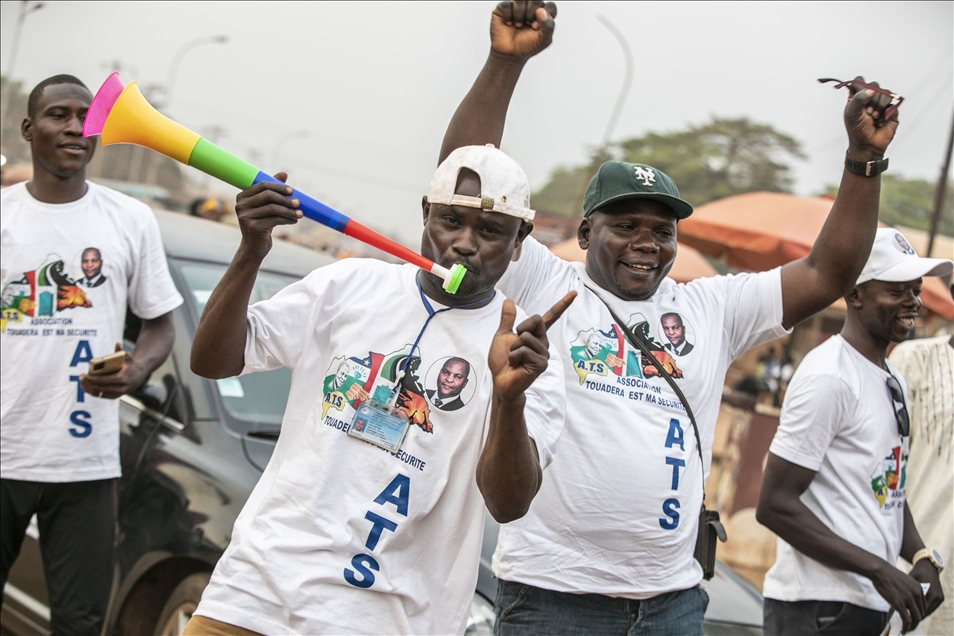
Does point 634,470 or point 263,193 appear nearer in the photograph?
point 263,193

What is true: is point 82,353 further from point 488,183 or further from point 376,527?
point 488,183

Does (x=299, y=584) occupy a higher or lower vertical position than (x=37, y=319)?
lower

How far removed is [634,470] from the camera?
256 cm

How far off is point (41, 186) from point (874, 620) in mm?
3406

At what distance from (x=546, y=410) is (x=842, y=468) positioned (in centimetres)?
150

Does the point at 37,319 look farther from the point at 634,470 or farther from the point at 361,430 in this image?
the point at 634,470

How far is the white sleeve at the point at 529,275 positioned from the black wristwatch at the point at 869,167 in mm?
924

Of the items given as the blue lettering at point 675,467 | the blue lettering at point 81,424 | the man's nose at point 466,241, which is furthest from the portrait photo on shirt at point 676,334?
the blue lettering at point 81,424

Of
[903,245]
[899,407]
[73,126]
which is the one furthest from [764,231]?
[73,126]

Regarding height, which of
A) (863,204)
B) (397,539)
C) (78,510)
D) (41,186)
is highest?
(863,204)

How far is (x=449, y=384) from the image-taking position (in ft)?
7.29

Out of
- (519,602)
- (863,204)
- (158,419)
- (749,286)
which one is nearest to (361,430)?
(519,602)

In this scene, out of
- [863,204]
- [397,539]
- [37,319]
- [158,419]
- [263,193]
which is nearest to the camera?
[263,193]

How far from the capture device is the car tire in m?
3.37
